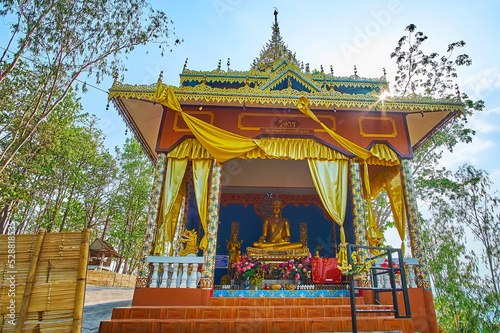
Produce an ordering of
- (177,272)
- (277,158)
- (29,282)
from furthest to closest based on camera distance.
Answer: (277,158) < (177,272) < (29,282)

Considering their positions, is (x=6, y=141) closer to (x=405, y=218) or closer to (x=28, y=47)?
(x=28, y=47)

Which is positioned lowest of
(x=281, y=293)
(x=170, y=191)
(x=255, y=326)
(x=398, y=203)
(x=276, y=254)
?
(x=255, y=326)

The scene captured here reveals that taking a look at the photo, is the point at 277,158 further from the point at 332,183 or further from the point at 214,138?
the point at 214,138

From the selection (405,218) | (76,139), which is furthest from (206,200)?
(76,139)

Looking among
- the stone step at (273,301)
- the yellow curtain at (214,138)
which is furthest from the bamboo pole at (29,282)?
the yellow curtain at (214,138)

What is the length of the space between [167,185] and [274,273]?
12.7 ft

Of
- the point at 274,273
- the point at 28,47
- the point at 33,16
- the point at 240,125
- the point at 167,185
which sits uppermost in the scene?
the point at 33,16

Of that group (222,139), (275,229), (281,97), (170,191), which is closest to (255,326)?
(170,191)

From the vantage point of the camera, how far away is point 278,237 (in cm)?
988

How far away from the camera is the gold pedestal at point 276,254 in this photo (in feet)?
29.0

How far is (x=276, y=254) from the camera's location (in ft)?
29.6

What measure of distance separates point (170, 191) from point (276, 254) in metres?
3.70

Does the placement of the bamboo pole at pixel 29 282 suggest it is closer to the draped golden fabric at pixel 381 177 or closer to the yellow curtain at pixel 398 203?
the yellow curtain at pixel 398 203

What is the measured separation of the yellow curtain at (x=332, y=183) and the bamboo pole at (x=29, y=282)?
5.55 meters
